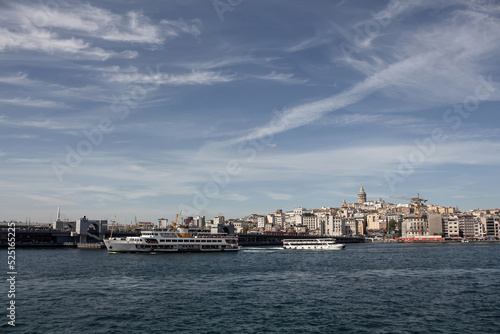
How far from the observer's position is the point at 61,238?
13888 centimetres

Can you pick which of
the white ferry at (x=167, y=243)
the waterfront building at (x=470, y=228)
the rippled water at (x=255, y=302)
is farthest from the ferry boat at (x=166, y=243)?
the waterfront building at (x=470, y=228)

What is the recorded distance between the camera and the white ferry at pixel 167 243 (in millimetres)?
92812

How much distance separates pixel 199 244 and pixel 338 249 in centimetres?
4412

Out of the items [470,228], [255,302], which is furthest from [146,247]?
[470,228]

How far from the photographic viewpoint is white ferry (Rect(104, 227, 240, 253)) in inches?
3654

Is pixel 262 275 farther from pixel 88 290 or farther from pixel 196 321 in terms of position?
pixel 196 321

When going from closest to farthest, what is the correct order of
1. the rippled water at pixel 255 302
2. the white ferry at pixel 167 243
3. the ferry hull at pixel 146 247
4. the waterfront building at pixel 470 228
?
1. the rippled water at pixel 255 302
2. the ferry hull at pixel 146 247
3. the white ferry at pixel 167 243
4. the waterfront building at pixel 470 228

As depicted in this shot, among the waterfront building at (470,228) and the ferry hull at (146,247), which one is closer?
the ferry hull at (146,247)

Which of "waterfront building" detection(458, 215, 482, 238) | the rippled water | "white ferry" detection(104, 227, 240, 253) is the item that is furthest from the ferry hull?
"waterfront building" detection(458, 215, 482, 238)

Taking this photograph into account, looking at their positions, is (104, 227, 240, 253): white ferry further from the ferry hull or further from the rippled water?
the rippled water

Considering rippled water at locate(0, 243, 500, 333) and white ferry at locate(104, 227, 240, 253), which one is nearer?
rippled water at locate(0, 243, 500, 333)

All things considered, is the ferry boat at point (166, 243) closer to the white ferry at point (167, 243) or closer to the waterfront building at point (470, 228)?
the white ferry at point (167, 243)

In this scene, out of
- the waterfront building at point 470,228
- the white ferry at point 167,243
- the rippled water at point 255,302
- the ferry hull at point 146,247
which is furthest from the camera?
the waterfront building at point 470,228

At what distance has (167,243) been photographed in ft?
312
